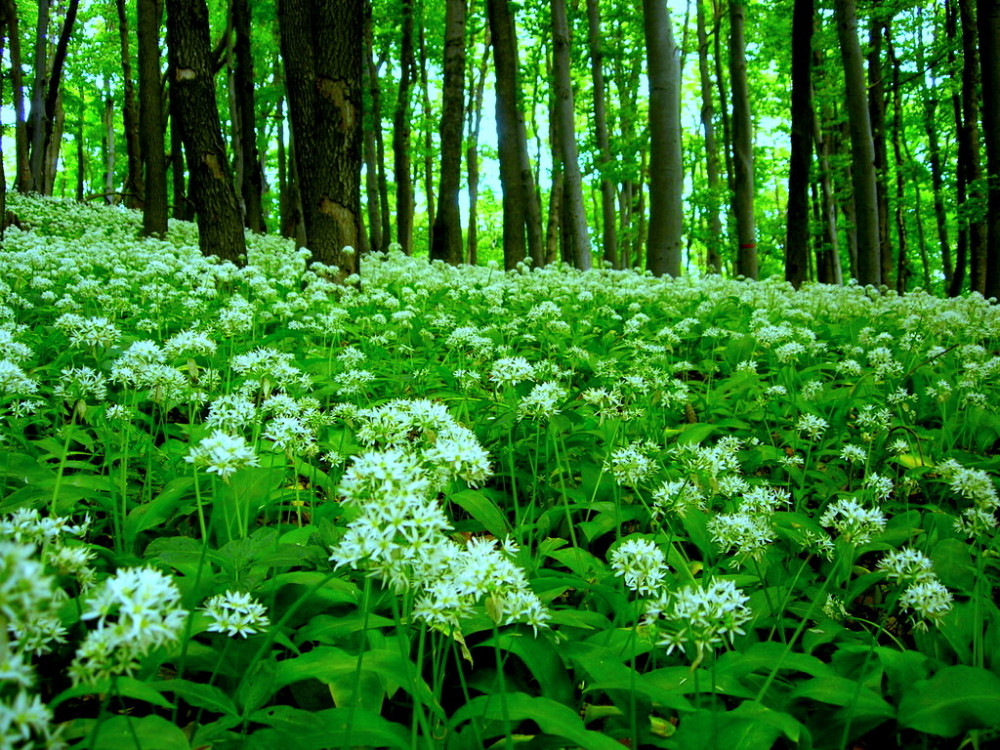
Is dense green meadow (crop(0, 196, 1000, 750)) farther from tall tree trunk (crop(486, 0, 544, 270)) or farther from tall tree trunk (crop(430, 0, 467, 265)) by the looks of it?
tall tree trunk (crop(430, 0, 467, 265))

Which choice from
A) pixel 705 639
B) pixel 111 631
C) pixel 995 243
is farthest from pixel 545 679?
pixel 995 243

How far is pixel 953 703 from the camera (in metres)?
1.51

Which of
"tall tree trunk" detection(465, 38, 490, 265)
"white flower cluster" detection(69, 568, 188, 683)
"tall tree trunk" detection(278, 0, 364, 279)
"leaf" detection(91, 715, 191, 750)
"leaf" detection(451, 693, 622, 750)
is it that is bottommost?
"leaf" detection(451, 693, 622, 750)

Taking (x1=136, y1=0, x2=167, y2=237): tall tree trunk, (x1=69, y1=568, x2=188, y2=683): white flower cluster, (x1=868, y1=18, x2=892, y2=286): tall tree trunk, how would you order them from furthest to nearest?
(x1=868, y1=18, x2=892, y2=286): tall tree trunk → (x1=136, y1=0, x2=167, y2=237): tall tree trunk → (x1=69, y1=568, x2=188, y2=683): white flower cluster

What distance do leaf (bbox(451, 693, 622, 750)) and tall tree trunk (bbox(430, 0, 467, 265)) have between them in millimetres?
10738

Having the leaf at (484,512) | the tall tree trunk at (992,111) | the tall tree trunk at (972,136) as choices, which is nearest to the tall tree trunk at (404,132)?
the tall tree trunk at (992,111)

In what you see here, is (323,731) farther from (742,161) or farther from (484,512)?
(742,161)

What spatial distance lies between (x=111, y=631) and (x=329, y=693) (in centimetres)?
89

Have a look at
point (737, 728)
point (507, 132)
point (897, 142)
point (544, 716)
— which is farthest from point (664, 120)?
point (897, 142)

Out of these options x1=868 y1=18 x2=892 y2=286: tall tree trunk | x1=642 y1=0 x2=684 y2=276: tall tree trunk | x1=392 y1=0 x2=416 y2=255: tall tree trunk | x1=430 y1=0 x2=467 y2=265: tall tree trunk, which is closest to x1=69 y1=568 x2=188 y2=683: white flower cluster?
x1=642 y1=0 x2=684 y2=276: tall tree trunk

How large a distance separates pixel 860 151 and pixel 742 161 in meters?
2.42

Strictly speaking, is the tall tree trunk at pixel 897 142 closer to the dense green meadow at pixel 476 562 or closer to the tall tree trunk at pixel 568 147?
the tall tree trunk at pixel 568 147

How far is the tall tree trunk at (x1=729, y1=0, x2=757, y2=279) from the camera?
40.4 feet

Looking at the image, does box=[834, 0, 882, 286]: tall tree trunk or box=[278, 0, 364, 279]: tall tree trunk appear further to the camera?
box=[834, 0, 882, 286]: tall tree trunk
